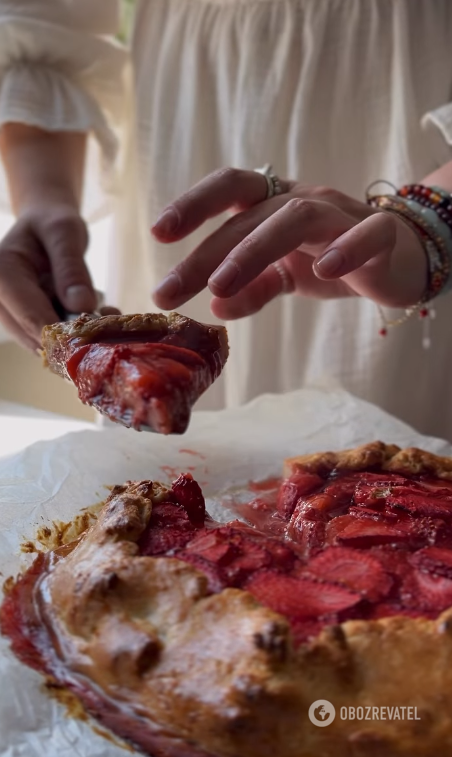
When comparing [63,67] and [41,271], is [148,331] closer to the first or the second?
[41,271]

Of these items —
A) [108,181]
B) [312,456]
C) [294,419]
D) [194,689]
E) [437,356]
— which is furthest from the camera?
[108,181]

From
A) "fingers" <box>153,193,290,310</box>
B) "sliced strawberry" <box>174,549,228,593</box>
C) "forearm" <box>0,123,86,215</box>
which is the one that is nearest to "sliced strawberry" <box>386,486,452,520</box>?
"sliced strawberry" <box>174,549,228,593</box>

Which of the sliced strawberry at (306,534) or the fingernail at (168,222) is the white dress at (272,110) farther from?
the sliced strawberry at (306,534)

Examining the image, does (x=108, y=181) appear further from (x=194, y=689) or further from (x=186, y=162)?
(x=194, y=689)

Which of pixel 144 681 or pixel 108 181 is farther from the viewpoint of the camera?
pixel 108 181

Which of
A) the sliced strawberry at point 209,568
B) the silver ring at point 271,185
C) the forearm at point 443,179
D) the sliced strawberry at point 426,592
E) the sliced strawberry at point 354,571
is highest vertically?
the silver ring at point 271,185

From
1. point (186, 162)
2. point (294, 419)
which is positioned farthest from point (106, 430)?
point (186, 162)

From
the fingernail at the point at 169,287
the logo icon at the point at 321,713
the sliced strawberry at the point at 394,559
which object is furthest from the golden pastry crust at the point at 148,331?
the logo icon at the point at 321,713
